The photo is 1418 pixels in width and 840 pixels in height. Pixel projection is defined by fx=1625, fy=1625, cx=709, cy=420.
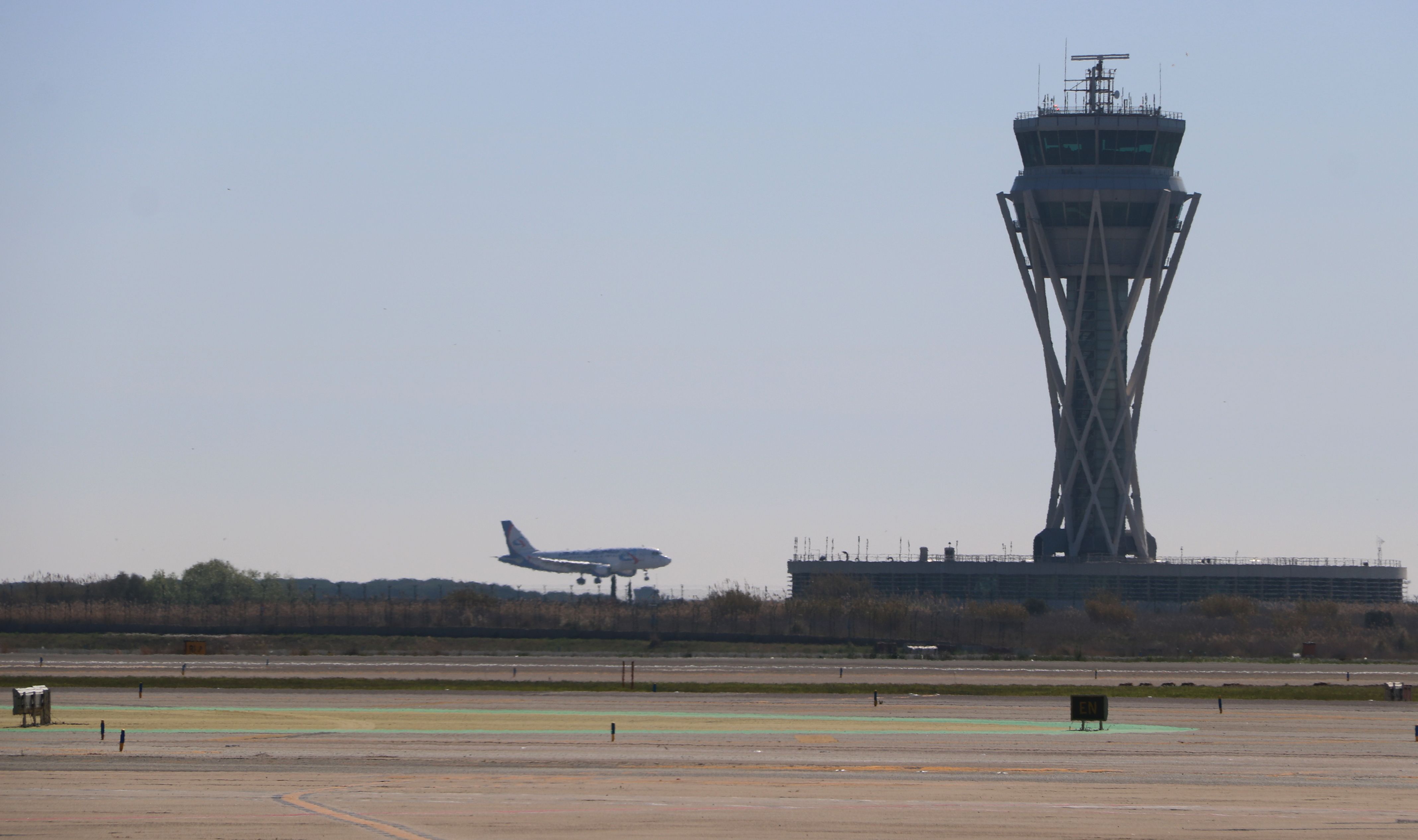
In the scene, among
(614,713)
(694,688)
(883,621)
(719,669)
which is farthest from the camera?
(883,621)

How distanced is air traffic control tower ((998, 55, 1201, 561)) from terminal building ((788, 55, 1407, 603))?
0.50 ft

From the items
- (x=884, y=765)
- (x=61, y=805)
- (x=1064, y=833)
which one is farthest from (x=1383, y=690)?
(x=61, y=805)

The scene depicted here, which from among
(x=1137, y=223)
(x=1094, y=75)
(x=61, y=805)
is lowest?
(x=61, y=805)

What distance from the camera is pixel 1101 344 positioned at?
168m

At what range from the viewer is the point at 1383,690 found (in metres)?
77.3

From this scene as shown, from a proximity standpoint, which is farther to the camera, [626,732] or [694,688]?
[694,688]

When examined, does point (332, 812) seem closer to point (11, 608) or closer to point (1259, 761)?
point (1259, 761)

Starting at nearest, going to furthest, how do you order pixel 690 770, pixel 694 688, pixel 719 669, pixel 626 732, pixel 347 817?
pixel 347 817, pixel 690 770, pixel 626 732, pixel 694 688, pixel 719 669

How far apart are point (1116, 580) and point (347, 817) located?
455 ft

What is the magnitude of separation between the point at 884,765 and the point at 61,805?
2207 centimetres

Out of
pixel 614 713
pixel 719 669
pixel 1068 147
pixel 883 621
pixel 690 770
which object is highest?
pixel 1068 147

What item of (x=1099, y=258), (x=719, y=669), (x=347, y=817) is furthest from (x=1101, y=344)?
(x=347, y=817)

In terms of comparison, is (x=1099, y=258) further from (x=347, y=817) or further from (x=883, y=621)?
(x=347, y=817)

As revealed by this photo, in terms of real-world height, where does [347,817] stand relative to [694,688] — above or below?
below
